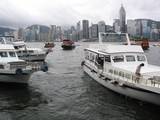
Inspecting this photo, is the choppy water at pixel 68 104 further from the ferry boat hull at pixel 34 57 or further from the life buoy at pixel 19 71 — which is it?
the ferry boat hull at pixel 34 57

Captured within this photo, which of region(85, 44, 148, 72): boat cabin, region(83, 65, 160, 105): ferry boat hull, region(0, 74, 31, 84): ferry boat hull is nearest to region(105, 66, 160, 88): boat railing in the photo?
region(83, 65, 160, 105): ferry boat hull

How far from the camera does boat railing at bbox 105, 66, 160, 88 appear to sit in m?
19.4

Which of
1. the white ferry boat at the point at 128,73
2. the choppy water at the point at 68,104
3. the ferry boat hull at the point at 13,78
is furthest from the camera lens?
the ferry boat hull at the point at 13,78

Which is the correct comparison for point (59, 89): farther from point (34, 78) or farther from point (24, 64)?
point (34, 78)

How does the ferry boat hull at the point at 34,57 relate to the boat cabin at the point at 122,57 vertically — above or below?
below

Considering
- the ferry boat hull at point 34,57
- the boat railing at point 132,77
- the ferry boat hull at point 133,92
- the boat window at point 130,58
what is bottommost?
the ferry boat hull at point 133,92

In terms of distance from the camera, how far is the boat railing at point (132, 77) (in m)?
19.4

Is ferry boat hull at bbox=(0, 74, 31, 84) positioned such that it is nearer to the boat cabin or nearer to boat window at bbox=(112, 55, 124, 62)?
the boat cabin

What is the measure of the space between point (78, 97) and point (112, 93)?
3228 millimetres

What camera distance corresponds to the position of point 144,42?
129m

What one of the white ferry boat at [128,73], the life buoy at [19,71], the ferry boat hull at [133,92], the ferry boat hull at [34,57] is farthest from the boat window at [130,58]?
the ferry boat hull at [34,57]

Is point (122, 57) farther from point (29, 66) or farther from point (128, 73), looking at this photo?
point (29, 66)

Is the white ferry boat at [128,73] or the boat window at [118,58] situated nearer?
the white ferry boat at [128,73]

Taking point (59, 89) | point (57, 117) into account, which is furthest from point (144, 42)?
point (57, 117)
